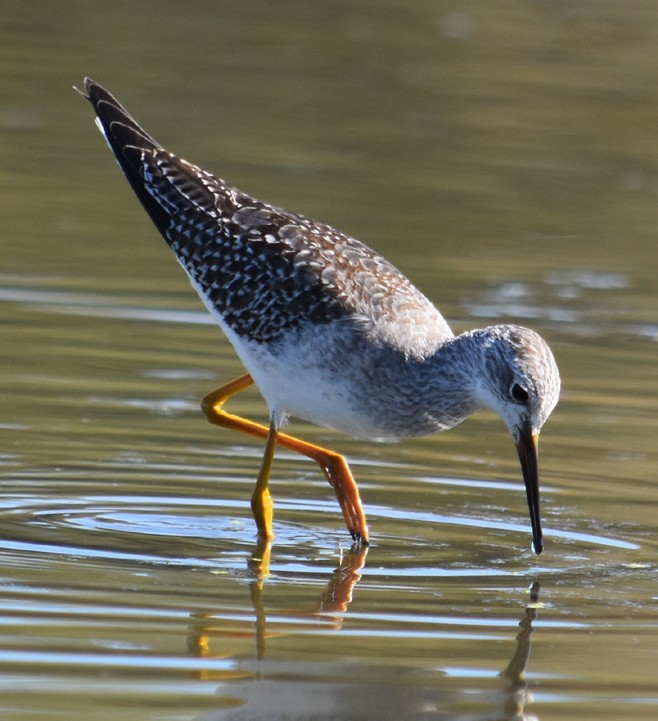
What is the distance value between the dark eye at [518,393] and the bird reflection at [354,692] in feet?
5.48

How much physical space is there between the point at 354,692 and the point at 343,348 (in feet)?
9.81

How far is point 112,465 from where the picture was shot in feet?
33.5

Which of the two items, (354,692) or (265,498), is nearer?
(354,692)

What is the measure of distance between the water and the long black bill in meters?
0.22

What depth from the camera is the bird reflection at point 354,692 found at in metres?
6.54

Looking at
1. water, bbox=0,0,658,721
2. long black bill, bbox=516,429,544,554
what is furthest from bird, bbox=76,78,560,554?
water, bbox=0,0,658,721

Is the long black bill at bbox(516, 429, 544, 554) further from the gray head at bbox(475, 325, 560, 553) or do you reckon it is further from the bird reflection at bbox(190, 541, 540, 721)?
the bird reflection at bbox(190, 541, 540, 721)

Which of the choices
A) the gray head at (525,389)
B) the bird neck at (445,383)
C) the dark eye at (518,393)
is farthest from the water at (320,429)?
the dark eye at (518,393)

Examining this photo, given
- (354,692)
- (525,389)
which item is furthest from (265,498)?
(354,692)

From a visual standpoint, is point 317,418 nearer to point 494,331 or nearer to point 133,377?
point 494,331

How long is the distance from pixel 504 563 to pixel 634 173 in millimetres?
11609

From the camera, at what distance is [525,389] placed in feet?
28.3

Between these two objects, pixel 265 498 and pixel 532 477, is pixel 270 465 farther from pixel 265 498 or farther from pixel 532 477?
pixel 532 477

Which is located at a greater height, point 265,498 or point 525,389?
point 525,389
